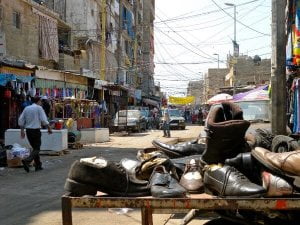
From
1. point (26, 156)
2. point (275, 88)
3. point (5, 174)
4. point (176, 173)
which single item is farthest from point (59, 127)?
point (176, 173)

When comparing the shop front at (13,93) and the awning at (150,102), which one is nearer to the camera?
the shop front at (13,93)

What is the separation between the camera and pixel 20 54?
84.1 feet

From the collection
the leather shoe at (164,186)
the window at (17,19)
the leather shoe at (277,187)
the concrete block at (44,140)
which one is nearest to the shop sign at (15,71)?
the concrete block at (44,140)

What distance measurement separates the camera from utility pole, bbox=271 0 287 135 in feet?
27.7

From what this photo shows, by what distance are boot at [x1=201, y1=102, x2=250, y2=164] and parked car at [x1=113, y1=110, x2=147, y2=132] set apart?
3098cm

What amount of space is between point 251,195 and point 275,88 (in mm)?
5424

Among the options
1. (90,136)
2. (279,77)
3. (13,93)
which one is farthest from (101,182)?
(90,136)

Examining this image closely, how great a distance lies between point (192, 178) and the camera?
13.0 ft

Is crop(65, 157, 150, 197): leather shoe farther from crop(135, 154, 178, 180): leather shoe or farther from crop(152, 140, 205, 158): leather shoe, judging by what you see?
crop(152, 140, 205, 158): leather shoe

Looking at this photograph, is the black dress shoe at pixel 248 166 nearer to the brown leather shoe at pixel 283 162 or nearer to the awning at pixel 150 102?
the brown leather shoe at pixel 283 162

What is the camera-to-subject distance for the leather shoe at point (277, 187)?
342 centimetres

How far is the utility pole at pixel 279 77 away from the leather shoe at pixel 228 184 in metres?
4.90

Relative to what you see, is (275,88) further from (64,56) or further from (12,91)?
(64,56)

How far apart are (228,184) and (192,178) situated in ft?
1.55
